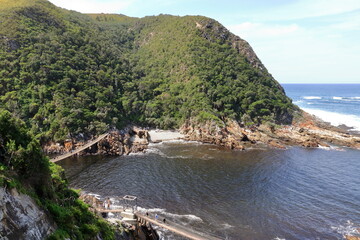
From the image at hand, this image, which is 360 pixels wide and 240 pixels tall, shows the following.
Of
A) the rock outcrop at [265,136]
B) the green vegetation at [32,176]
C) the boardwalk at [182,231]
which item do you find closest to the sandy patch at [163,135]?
the rock outcrop at [265,136]

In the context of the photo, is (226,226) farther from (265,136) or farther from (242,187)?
(265,136)

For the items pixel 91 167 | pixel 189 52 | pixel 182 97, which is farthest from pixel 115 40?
pixel 91 167

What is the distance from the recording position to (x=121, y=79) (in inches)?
3246

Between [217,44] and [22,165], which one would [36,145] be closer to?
[22,165]

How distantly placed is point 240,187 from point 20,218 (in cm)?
3222

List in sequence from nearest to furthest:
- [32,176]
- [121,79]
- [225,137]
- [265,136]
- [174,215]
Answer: [32,176] → [174,215] → [225,137] → [265,136] → [121,79]

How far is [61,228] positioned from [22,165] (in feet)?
14.8

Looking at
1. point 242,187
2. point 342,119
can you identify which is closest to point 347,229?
point 242,187

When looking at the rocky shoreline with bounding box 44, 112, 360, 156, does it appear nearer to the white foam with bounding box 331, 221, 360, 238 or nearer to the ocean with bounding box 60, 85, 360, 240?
the ocean with bounding box 60, 85, 360, 240

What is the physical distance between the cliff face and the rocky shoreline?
41284mm

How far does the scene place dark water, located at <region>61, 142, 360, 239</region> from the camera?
28.2m

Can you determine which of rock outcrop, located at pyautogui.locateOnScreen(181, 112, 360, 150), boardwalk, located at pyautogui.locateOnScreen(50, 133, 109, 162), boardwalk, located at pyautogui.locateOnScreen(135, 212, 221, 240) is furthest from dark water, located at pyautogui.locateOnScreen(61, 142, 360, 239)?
rock outcrop, located at pyautogui.locateOnScreen(181, 112, 360, 150)

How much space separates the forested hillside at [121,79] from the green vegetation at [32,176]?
4076 cm

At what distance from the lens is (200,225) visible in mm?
27797
